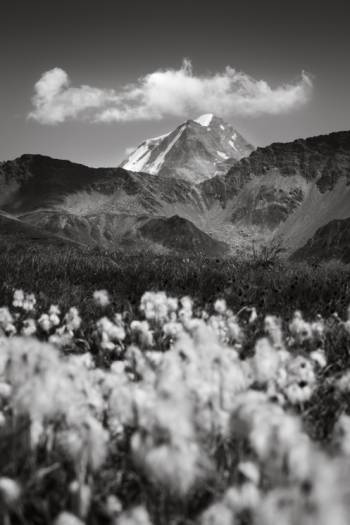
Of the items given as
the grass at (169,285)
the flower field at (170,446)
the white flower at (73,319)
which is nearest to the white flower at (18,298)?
the grass at (169,285)

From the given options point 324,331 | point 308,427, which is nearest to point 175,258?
point 324,331

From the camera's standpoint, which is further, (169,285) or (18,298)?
(169,285)

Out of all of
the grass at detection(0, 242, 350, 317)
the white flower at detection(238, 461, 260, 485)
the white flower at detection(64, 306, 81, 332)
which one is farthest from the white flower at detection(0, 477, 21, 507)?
the grass at detection(0, 242, 350, 317)

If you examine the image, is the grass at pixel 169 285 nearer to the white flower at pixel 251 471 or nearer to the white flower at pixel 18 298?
the white flower at pixel 18 298

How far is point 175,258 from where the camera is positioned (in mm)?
13586

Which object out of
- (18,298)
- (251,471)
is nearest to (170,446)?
(251,471)

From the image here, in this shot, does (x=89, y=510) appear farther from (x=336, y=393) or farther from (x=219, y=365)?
(x=336, y=393)

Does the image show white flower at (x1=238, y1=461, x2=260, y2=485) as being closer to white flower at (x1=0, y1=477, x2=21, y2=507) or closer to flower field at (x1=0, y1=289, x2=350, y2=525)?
flower field at (x1=0, y1=289, x2=350, y2=525)

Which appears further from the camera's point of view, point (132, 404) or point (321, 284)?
point (321, 284)

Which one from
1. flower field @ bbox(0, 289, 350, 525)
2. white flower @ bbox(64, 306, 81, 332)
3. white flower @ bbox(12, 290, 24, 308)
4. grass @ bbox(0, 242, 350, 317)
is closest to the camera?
flower field @ bbox(0, 289, 350, 525)

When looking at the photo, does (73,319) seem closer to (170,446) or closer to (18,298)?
(18,298)

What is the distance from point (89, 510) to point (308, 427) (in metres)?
1.60

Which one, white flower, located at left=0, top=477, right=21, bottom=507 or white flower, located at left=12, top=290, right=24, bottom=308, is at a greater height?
white flower, located at left=12, top=290, right=24, bottom=308

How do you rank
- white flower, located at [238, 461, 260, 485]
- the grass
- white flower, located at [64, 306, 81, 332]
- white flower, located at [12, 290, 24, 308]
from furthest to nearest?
1. the grass
2. white flower, located at [12, 290, 24, 308]
3. white flower, located at [64, 306, 81, 332]
4. white flower, located at [238, 461, 260, 485]
